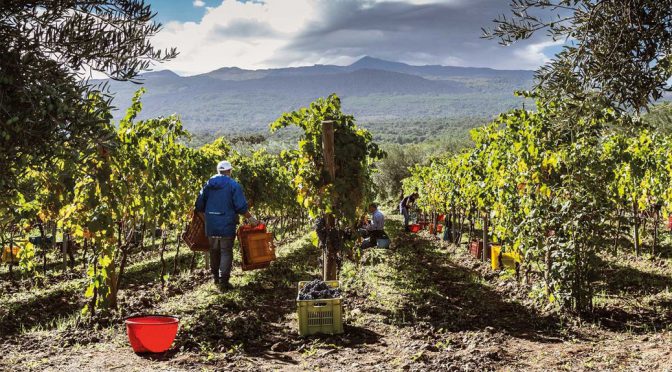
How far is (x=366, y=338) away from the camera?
595 centimetres

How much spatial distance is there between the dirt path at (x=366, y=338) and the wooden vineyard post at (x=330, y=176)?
504 millimetres

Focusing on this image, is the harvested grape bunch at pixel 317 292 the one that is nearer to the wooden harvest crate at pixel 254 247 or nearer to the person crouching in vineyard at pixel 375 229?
the wooden harvest crate at pixel 254 247

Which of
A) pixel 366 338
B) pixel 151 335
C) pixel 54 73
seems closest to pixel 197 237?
pixel 151 335

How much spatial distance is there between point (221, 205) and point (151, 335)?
2.90 meters

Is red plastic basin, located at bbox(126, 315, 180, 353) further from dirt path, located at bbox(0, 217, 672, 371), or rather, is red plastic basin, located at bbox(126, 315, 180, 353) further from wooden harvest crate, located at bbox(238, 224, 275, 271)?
wooden harvest crate, located at bbox(238, 224, 275, 271)

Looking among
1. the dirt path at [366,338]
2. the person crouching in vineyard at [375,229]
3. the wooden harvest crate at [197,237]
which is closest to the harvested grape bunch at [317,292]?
the dirt path at [366,338]

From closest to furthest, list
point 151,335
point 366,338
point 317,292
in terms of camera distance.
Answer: point 151,335
point 366,338
point 317,292

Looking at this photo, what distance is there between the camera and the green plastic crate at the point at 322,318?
5953 mm

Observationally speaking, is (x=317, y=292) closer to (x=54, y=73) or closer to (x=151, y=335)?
(x=151, y=335)

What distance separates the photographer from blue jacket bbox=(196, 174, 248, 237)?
307 inches

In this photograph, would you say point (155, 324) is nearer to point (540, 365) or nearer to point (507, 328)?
point (540, 365)

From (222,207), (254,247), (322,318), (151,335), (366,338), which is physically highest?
(222,207)

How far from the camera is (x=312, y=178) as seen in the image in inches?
304

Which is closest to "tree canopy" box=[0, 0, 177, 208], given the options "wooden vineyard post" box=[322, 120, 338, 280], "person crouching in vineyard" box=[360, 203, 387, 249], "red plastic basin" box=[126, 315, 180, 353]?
"red plastic basin" box=[126, 315, 180, 353]
